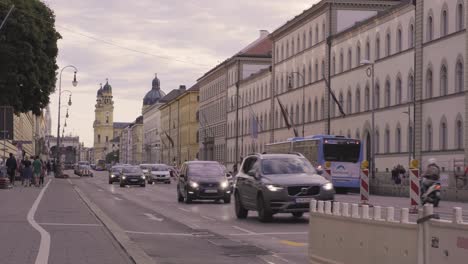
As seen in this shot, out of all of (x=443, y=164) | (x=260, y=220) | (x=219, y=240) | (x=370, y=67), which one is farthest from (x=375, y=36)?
(x=219, y=240)

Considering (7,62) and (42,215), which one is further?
(7,62)

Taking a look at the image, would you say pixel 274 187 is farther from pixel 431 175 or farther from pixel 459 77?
pixel 459 77

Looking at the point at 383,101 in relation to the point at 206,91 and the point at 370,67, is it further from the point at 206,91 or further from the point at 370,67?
the point at 206,91

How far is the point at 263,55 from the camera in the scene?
449 ft

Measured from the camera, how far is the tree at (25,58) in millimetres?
62312

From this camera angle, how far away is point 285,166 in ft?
86.0

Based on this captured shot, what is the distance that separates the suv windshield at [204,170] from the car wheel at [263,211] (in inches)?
537

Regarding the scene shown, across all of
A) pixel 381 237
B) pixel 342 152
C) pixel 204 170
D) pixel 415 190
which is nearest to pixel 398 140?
pixel 342 152

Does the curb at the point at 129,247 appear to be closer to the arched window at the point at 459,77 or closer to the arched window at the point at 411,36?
the arched window at the point at 459,77

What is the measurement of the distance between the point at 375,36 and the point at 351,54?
19.8 ft

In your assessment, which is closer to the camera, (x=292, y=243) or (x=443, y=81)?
(x=292, y=243)

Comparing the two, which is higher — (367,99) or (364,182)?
(367,99)

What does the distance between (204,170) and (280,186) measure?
14.6 m

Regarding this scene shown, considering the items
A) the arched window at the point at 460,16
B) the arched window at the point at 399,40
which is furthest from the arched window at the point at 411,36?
the arched window at the point at 460,16
